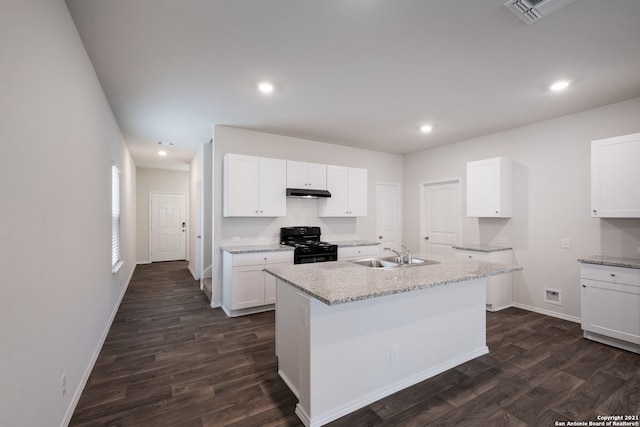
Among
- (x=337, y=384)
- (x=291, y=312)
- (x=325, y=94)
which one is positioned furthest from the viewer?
(x=325, y=94)

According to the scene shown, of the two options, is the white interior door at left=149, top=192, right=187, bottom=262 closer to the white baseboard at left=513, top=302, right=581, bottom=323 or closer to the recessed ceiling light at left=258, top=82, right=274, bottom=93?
the recessed ceiling light at left=258, top=82, right=274, bottom=93

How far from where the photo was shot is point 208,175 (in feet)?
17.6

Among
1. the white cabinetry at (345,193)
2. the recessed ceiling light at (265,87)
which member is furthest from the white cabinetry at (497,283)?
the recessed ceiling light at (265,87)

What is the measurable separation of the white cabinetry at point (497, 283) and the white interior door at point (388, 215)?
1848 mm

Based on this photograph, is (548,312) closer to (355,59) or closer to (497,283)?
(497,283)

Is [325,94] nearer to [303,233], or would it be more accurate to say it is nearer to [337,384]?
[303,233]

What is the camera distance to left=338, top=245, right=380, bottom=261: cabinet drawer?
4.83 metres

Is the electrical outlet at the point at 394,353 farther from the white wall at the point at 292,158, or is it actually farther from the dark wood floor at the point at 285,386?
the white wall at the point at 292,158

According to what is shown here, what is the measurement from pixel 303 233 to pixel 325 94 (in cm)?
243

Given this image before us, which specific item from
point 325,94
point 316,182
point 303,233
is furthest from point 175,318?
point 325,94

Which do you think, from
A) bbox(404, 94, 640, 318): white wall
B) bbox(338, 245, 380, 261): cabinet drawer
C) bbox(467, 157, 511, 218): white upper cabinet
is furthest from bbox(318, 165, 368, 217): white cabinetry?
bbox(404, 94, 640, 318): white wall

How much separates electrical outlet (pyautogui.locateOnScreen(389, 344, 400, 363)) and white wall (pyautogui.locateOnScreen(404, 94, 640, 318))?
312cm

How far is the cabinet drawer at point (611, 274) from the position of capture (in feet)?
9.45

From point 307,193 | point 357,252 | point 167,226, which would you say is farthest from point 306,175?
point 167,226
